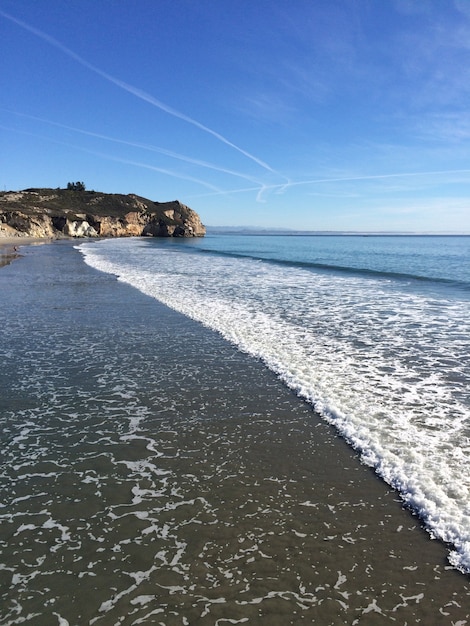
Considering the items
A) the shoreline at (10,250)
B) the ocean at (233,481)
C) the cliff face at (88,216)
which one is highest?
the cliff face at (88,216)

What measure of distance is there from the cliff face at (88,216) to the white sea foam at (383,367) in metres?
80.0

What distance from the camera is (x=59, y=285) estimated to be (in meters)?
22.7

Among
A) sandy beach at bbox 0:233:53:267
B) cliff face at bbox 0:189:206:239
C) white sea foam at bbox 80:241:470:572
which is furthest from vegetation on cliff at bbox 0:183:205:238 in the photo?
white sea foam at bbox 80:241:470:572

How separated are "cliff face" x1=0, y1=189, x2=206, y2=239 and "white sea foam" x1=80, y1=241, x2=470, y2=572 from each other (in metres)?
80.0

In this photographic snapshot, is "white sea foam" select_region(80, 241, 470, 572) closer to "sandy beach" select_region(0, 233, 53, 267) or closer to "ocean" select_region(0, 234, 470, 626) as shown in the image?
"ocean" select_region(0, 234, 470, 626)

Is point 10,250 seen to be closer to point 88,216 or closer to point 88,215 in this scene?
point 88,216

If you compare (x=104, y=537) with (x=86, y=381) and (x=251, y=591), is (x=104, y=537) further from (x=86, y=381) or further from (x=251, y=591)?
(x=86, y=381)

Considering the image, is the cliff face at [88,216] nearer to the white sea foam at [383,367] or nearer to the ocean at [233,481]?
the white sea foam at [383,367]

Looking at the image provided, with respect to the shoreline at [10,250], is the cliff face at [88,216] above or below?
above

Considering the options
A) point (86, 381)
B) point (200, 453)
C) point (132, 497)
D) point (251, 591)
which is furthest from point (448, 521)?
point (86, 381)

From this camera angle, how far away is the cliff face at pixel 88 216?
9550cm

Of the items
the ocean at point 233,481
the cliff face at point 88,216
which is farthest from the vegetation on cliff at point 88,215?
the ocean at point 233,481

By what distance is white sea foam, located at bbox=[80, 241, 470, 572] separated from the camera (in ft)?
16.8

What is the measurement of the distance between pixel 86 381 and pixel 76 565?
4.96 meters
